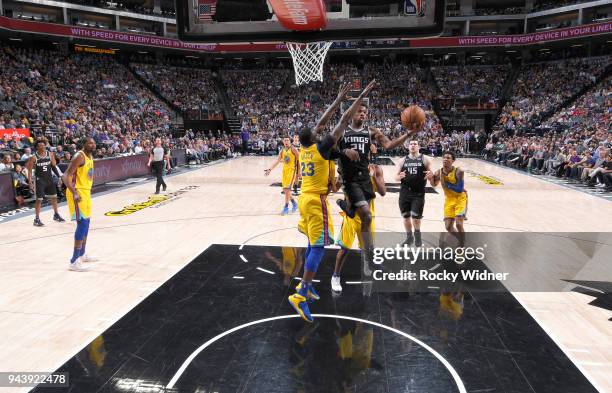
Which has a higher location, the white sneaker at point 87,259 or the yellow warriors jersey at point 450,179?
the yellow warriors jersey at point 450,179

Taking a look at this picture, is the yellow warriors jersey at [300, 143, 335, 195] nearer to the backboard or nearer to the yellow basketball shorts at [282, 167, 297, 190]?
the backboard

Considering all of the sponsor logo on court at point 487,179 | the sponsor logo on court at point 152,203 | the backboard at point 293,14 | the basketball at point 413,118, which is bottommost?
the sponsor logo on court at point 487,179

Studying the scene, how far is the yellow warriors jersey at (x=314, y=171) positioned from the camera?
475cm

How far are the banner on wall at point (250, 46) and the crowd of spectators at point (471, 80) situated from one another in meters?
3.26

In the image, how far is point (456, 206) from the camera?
6.64m

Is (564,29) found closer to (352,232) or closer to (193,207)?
(193,207)

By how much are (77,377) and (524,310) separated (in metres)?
4.52

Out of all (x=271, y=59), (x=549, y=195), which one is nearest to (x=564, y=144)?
(x=549, y=195)

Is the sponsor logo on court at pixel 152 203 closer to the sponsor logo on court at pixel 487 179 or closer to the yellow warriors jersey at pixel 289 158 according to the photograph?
the yellow warriors jersey at pixel 289 158

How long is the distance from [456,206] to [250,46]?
1207 inches

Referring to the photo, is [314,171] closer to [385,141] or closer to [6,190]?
[385,141]

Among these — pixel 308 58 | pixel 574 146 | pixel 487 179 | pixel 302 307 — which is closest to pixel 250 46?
pixel 308 58

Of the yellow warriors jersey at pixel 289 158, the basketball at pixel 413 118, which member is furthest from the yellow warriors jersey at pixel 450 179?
the yellow warriors jersey at pixel 289 158

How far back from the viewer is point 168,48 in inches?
1328
